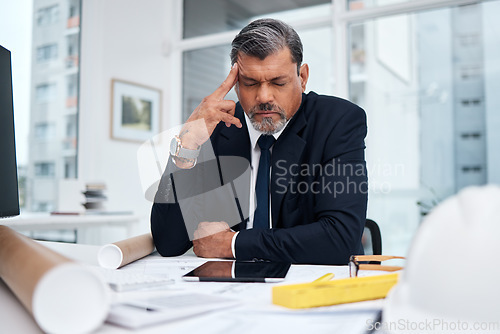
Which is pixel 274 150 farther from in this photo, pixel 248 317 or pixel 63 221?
pixel 63 221

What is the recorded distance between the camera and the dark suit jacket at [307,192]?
1256 millimetres

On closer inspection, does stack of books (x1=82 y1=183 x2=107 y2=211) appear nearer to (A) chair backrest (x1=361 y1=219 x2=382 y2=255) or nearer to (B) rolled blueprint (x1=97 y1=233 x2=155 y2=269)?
(A) chair backrest (x1=361 y1=219 x2=382 y2=255)

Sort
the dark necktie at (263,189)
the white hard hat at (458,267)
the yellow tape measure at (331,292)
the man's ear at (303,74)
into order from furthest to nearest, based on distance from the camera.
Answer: the man's ear at (303,74), the dark necktie at (263,189), the yellow tape measure at (331,292), the white hard hat at (458,267)

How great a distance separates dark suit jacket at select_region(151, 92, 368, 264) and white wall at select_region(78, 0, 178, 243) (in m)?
2.27

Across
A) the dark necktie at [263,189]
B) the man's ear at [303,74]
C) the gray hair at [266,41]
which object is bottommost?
the dark necktie at [263,189]

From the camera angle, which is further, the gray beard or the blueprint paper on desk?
the gray beard

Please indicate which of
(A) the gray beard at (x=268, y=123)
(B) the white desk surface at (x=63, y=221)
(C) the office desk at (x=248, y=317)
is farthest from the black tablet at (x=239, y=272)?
(B) the white desk surface at (x=63, y=221)

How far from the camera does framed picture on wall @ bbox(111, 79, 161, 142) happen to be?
4.01 metres

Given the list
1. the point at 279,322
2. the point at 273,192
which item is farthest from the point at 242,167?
the point at 279,322

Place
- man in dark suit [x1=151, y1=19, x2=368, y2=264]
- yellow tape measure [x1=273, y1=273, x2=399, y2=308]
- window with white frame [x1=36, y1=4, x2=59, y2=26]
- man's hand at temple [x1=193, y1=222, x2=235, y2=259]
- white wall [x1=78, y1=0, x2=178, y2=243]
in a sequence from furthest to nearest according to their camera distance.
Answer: white wall [x1=78, y1=0, x2=178, y2=243], window with white frame [x1=36, y1=4, x2=59, y2=26], man in dark suit [x1=151, y1=19, x2=368, y2=264], man's hand at temple [x1=193, y1=222, x2=235, y2=259], yellow tape measure [x1=273, y1=273, x2=399, y2=308]

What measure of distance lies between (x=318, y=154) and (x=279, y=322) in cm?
104

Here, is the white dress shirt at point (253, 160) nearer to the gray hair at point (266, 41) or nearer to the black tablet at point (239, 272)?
the gray hair at point (266, 41)

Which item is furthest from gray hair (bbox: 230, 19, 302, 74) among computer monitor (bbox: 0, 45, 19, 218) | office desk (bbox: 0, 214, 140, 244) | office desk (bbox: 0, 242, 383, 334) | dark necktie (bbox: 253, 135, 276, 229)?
office desk (bbox: 0, 214, 140, 244)

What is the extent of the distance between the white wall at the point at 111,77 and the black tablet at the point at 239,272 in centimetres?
280
